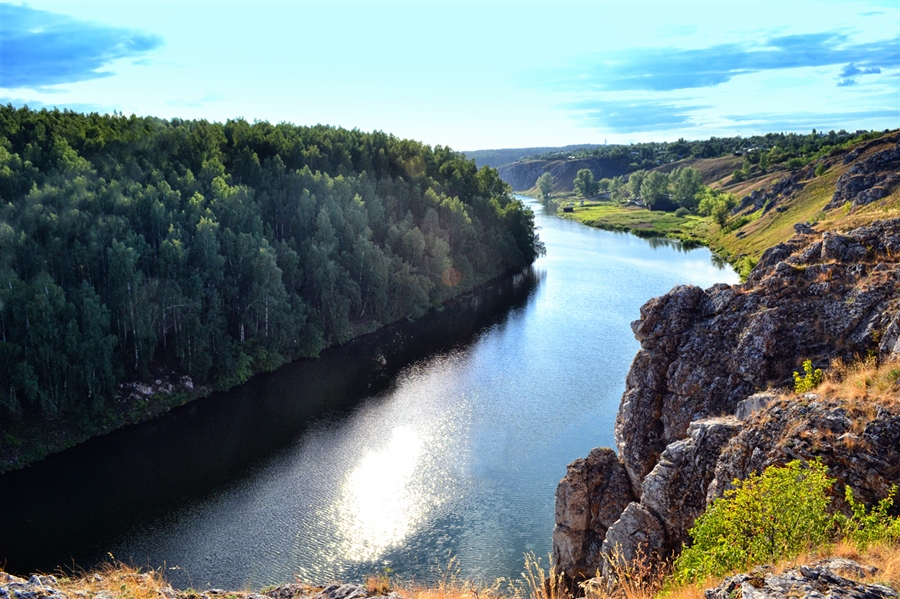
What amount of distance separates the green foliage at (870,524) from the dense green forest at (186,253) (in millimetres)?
38581

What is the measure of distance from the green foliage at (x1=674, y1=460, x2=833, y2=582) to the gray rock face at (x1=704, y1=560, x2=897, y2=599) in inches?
42.9

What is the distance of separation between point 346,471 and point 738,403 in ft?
72.3

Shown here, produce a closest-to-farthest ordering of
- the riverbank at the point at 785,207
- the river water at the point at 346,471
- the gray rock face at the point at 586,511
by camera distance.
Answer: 1. the gray rock face at the point at 586,511
2. the river water at the point at 346,471
3. the riverbank at the point at 785,207

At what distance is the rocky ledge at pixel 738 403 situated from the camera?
13.2 meters

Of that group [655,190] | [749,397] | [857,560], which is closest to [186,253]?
[749,397]

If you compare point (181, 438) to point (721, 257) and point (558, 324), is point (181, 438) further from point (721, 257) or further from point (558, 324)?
point (721, 257)

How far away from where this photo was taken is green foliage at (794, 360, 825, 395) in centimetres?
1583

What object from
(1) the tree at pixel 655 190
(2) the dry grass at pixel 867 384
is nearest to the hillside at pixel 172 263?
(2) the dry grass at pixel 867 384

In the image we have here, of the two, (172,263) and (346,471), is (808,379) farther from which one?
(172,263)

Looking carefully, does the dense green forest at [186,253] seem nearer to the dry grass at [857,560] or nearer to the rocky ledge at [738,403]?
the rocky ledge at [738,403]

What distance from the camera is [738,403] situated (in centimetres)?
1744

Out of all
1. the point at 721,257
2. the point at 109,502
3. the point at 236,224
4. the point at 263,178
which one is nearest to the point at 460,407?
the point at 109,502

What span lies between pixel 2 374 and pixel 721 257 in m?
84.1

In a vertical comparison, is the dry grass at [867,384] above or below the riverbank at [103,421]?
above
